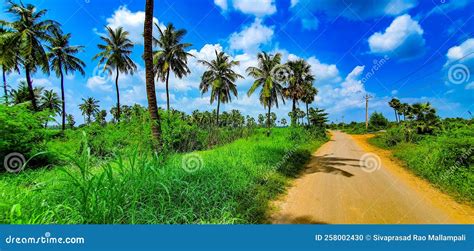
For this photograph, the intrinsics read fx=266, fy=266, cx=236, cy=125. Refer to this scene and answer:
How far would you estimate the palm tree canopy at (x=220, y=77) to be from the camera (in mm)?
30391

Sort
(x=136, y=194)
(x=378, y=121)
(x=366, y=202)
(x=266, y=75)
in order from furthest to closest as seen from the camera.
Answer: (x=378, y=121)
(x=266, y=75)
(x=366, y=202)
(x=136, y=194)

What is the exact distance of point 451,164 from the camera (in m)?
8.25

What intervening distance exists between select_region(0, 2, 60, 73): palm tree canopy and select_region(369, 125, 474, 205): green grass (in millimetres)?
24441

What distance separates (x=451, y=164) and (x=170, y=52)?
26.1 meters

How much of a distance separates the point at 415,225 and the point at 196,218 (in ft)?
12.5

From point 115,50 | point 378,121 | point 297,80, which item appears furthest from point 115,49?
point 378,121

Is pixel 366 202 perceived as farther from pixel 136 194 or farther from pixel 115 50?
pixel 115 50

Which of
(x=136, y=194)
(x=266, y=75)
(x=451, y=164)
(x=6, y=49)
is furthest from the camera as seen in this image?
(x=266, y=75)

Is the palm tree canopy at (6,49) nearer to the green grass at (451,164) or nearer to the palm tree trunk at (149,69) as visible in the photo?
the palm tree trunk at (149,69)

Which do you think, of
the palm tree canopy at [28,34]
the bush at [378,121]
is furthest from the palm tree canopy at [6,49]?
the bush at [378,121]

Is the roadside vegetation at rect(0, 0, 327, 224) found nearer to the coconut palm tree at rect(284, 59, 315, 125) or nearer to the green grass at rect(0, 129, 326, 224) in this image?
the green grass at rect(0, 129, 326, 224)

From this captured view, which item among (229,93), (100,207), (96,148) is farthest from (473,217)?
(229,93)

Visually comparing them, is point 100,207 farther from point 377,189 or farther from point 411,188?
point 411,188

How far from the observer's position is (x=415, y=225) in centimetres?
468
